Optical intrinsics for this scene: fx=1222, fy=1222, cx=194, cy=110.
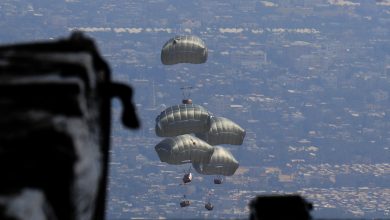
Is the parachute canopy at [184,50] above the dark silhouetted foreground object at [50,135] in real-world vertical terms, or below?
below

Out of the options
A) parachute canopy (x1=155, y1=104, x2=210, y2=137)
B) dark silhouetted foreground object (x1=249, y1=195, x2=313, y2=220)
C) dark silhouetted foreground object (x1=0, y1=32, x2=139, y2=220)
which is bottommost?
parachute canopy (x1=155, y1=104, x2=210, y2=137)

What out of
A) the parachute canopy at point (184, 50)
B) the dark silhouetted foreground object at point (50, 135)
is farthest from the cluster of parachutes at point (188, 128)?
the dark silhouetted foreground object at point (50, 135)

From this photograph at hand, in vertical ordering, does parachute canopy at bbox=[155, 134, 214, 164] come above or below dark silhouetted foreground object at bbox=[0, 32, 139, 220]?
below

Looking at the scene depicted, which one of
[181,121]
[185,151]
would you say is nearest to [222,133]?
[185,151]

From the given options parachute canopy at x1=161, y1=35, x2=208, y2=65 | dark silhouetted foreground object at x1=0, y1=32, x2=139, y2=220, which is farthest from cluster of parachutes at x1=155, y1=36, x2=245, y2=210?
dark silhouetted foreground object at x1=0, y1=32, x2=139, y2=220

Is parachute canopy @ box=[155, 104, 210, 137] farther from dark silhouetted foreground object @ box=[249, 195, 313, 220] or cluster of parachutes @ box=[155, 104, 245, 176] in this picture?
dark silhouetted foreground object @ box=[249, 195, 313, 220]

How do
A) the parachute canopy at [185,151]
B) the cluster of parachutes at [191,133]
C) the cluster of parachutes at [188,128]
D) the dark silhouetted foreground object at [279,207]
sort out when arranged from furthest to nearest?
the parachute canopy at [185,151] → the cluster of parachutes at [188,128] → the cluster of parachutes at [191,133] → the dark silhouetted foreground object at [279,207]

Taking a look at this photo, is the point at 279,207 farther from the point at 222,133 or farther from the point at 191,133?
the point at 222,133

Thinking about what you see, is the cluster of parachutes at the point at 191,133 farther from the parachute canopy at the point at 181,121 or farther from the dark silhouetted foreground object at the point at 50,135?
the dark silhouetted foreground object at the point at 50,135
